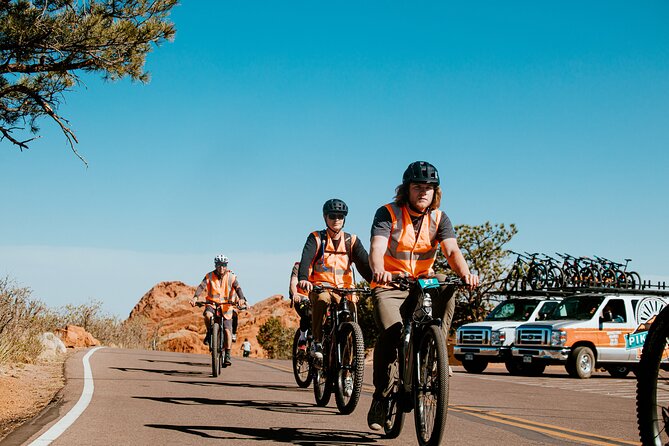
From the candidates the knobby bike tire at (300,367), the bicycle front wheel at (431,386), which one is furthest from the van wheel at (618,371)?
the bicycle front wheel at (431,386)

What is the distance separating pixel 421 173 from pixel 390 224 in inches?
18.9

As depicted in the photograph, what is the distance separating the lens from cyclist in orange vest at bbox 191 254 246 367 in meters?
14.7

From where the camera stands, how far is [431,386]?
6027 millimetres

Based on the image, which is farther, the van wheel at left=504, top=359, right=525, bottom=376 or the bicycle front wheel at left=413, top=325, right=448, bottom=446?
the van wheel at left=504, top=359, right=525, bottom=376

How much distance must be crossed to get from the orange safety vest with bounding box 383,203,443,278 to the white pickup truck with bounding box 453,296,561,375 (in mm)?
13325

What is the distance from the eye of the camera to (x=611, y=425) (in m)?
8.70

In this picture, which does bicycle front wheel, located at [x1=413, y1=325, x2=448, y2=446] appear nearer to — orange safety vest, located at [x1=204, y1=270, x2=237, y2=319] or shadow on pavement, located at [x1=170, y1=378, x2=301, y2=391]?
shadow on pavement, located at [x1=170, y1=378, x2=301, y2=391]

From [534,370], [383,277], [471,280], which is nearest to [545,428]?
[471,280]

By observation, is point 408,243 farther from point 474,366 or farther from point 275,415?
point 474,366

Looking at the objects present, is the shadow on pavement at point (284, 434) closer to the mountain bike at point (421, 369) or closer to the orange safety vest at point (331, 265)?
the mountain bike at point (421, 369)

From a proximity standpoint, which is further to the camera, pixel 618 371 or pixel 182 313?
pixel 182 313

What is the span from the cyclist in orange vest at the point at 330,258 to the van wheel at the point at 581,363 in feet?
32.0

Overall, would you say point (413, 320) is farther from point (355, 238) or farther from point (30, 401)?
point (30, 401)

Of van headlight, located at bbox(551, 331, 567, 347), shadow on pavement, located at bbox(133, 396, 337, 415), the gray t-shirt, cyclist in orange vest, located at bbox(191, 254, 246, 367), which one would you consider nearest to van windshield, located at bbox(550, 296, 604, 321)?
van headlight, located at bbox(551, 331, 567, 347)
